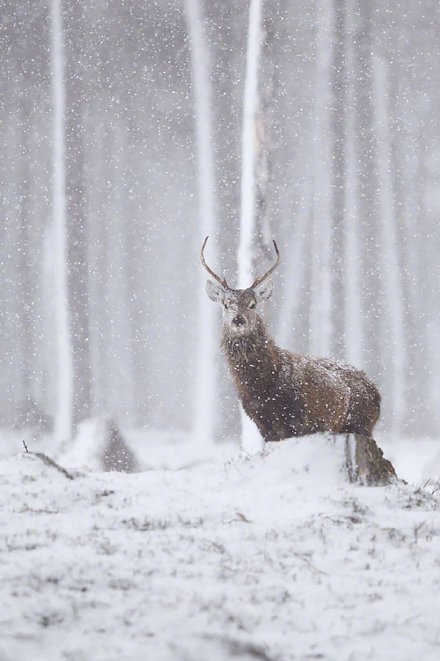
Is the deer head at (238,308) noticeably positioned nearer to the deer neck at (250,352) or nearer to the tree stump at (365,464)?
the deer neck at (250,352)

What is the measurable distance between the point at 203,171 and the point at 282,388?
18036 millimetres

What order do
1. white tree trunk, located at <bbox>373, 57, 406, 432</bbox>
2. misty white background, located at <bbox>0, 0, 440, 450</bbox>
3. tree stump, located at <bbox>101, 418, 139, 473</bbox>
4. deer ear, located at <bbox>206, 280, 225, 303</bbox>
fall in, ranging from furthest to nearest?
white tree trunk, located at <bbox>373, 57, 406, 432</bbox> → misty white background, located at <bbox>0, 0, 440, 450</bbox> → tree stump, located at <bbox>101, 418, 139, 473</bbox> → deer ear, located at <bbox>206, 280, 225, 303</bbox>

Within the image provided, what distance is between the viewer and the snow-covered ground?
4.74m


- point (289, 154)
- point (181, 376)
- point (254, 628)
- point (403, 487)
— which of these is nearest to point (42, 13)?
point (289, 154)

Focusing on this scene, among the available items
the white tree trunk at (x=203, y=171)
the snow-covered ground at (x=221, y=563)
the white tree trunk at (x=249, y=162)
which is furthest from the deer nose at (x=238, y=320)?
the white tree trunk at (x=203, y=171)

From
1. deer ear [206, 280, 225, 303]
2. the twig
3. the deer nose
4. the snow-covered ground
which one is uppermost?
deer ear [206, 280, 225, 303]

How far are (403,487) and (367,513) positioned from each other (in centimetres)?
76

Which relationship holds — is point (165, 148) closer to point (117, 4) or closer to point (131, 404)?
point (117, 4)

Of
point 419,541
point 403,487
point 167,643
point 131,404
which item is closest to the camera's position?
point 167,643

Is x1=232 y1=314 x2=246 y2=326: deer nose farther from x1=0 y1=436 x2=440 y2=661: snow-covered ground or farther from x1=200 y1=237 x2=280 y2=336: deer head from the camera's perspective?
x1=0 y1=436 x2=440 y2=661: snow-covered ground

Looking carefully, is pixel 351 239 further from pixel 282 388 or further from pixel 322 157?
pixel 282 388

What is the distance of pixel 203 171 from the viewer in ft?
87.6

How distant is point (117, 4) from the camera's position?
28.0m

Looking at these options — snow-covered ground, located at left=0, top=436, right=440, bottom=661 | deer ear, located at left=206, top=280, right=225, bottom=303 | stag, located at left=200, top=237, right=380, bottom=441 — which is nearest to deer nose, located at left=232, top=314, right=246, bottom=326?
stag, located at left=200, top=237, right=380, bottom=441
